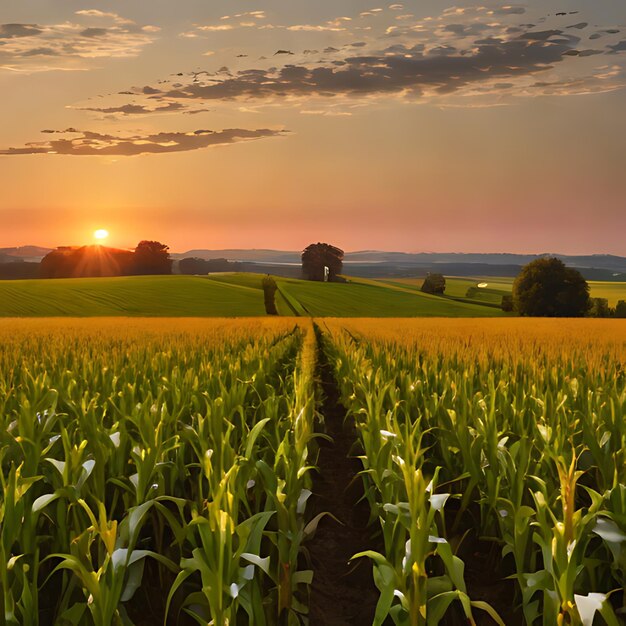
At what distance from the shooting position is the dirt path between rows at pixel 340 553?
3.71m

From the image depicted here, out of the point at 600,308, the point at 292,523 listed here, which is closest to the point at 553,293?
the point at 600,308

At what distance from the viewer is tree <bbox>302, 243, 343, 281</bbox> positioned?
124262 millimetres

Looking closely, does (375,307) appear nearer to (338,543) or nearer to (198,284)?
(198,284)

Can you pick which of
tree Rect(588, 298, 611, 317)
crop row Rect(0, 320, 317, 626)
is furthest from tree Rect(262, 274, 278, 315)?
crop row Rect(0, 320, 317, 626)

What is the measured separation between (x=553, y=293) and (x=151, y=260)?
77.1m

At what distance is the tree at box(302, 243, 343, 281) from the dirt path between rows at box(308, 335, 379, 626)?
116m

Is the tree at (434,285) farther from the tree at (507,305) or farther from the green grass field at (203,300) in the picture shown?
the tree at (507,305)

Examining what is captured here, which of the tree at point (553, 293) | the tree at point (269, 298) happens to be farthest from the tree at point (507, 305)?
the tree at point (269, 298)

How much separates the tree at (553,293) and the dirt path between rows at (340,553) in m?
76.1

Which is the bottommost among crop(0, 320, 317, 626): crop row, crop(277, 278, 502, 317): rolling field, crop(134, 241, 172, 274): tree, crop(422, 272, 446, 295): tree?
crop(277, 278, 502, 317): rolling field

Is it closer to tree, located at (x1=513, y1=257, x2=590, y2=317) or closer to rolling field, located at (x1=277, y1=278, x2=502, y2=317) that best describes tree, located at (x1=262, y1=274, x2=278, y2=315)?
rolling field, located at (x1=277, y1=278, x2=502, y2=317)

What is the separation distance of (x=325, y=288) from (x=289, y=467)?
314 ft

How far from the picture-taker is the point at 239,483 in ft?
11.8

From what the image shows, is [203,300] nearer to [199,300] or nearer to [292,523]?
[199,300]
